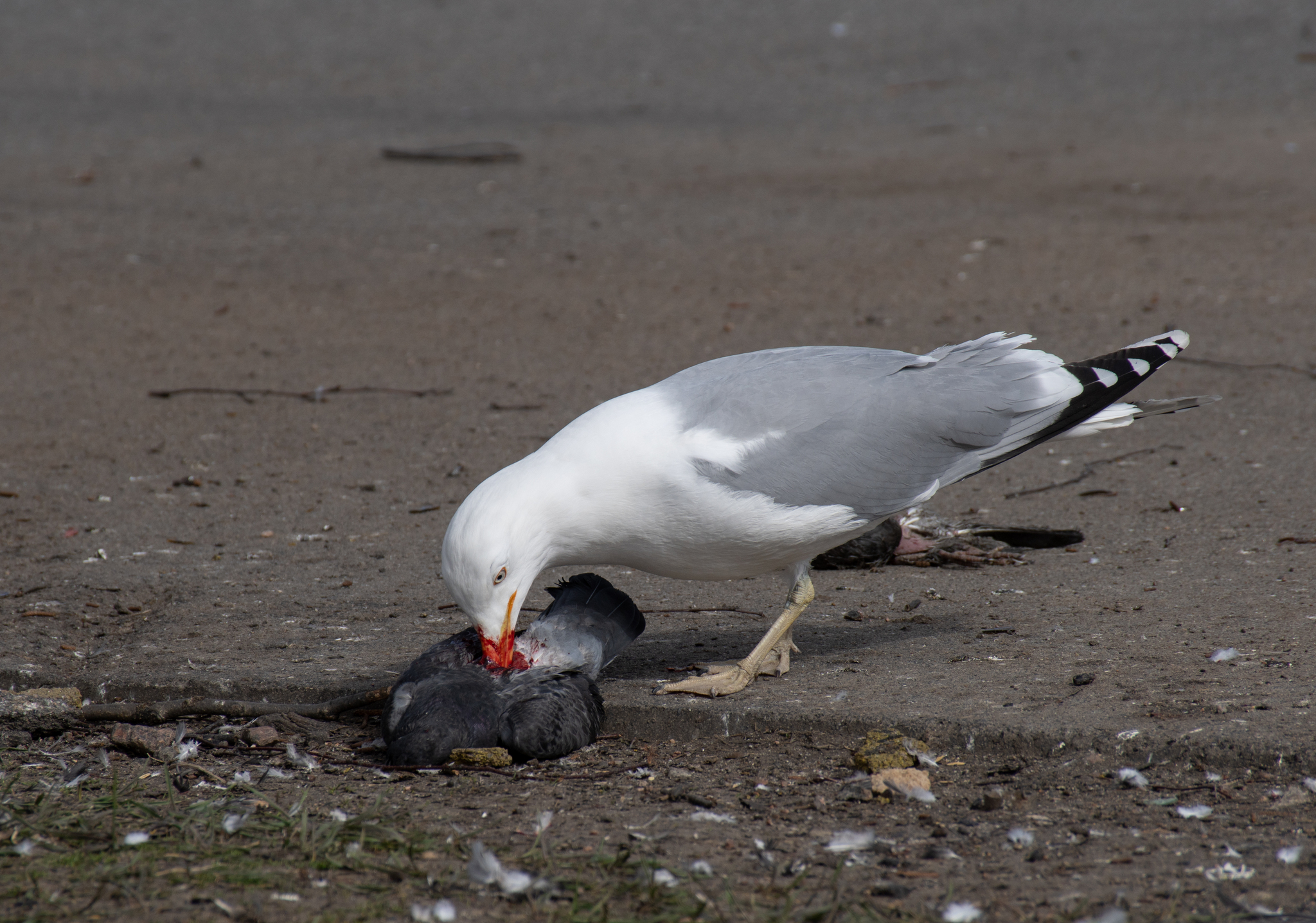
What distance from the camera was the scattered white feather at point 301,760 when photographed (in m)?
3.58

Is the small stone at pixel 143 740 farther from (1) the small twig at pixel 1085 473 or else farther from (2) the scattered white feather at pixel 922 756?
(1) the small twig at pixel 1085 473

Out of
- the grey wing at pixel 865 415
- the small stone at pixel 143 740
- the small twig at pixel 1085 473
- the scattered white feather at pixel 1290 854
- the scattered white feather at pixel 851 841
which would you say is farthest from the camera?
the small twig at pixel 1085 473

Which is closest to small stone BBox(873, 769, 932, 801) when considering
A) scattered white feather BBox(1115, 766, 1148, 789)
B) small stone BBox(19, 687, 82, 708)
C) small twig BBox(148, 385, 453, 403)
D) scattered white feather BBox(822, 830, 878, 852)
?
scattered white feather BBox(822, 830, 878, 852)

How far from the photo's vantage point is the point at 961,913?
2.67 meters

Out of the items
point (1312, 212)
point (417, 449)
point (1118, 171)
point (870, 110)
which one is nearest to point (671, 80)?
point (870, 110)

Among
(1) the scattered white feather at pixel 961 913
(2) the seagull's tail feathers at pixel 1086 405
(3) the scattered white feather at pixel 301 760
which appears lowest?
(3) the scattered white feather at pixel 301 760

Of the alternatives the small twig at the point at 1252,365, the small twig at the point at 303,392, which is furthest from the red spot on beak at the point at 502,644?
the small twig at the point at 1252,365

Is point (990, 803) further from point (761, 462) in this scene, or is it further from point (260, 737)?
point (260, 737)

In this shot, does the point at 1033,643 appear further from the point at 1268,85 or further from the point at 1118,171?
the point at 1268,85

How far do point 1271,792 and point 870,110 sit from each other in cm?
1187

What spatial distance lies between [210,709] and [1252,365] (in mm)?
5728

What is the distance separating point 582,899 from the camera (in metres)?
2.71

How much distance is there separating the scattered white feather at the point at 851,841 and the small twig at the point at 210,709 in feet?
4.71

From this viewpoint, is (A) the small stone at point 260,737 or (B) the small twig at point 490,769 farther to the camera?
(A) the small stone at point 260,737
